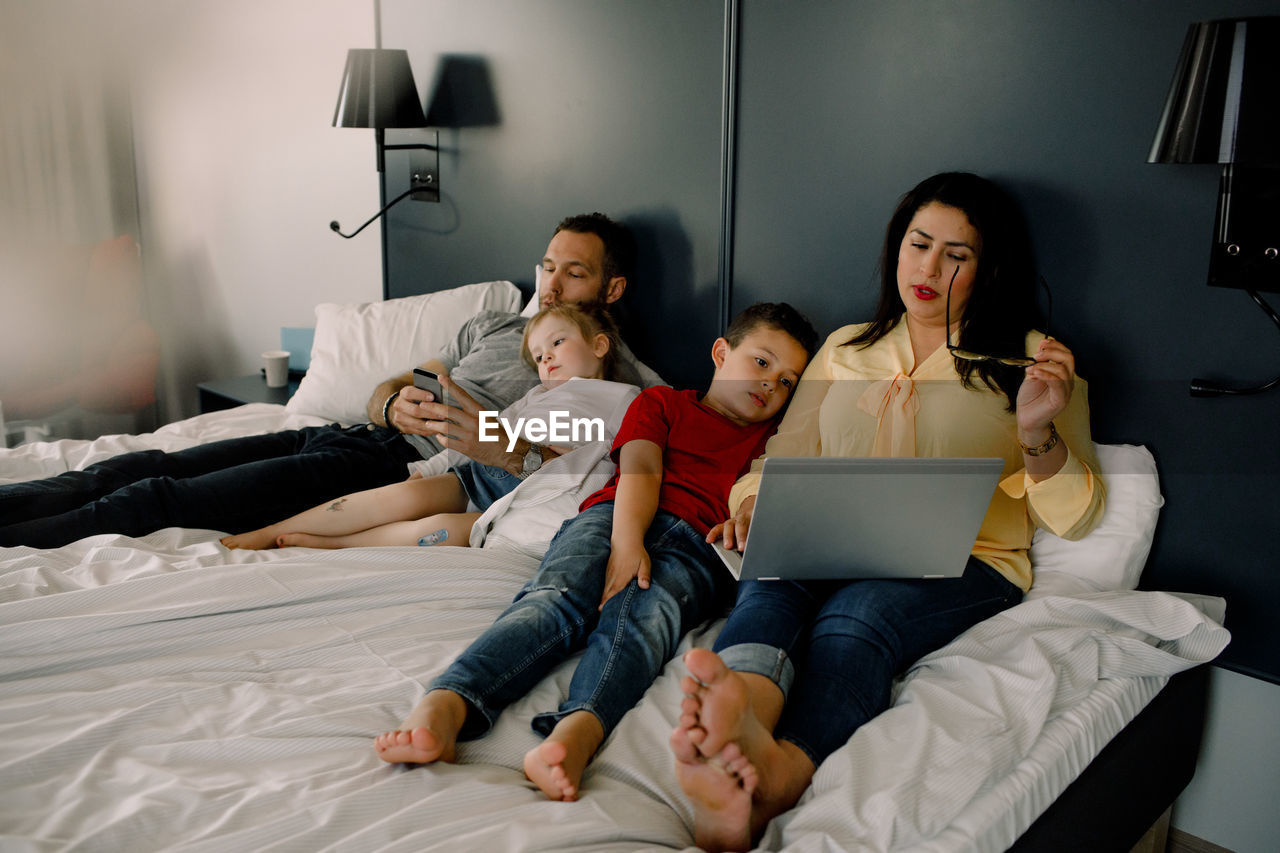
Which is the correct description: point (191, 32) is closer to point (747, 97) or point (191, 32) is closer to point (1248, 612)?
point (747, 97)

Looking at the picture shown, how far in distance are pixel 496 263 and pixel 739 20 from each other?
106 centimetres

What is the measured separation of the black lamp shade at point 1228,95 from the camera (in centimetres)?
118

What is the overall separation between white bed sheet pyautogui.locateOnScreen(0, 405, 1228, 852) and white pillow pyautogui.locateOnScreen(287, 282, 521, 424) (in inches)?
34.9

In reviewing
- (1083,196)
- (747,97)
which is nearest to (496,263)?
(747,97)

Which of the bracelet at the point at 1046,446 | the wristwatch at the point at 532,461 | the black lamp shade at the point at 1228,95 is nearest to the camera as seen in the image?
the black lamp shade at the point at 1228,95

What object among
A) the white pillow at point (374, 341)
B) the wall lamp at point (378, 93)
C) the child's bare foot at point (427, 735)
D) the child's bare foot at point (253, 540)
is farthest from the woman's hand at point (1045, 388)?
the wall lamp at point (378, 93)

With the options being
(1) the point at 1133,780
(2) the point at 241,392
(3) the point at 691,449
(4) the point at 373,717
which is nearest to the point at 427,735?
(4) the point at 373,717

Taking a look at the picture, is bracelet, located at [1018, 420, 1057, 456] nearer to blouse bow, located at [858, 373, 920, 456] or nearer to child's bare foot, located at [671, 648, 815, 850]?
blouse bow, located at [858, 373, 920, 456]

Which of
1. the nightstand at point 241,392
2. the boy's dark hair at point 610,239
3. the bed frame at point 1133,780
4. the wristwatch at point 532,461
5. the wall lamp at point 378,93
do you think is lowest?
the bed frame at point 1133,780

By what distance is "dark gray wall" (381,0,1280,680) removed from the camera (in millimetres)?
1431

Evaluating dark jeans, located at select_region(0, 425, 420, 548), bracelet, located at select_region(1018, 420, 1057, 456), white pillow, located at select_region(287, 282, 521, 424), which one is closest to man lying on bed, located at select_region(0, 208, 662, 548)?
dark jeans, located at select_region(0, 425, 420, 548)

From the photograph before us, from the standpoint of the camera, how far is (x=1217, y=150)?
1.22m

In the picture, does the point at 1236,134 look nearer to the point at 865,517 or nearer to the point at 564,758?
the point at 865,517

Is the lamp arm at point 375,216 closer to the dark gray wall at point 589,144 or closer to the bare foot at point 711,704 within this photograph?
the dark gray wall at point 589,144
